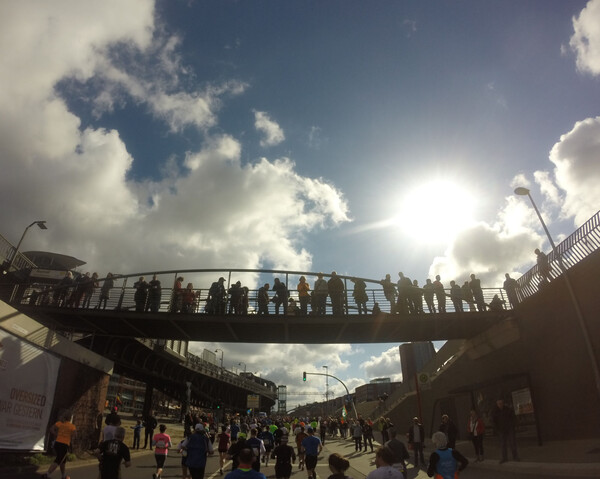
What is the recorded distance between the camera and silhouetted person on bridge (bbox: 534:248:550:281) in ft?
55.4

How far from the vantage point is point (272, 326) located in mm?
19531

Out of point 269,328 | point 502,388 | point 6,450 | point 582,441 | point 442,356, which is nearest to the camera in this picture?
point 6,450

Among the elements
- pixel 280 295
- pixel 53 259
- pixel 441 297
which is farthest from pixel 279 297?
pixel 53 259

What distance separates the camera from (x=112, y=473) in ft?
22.4

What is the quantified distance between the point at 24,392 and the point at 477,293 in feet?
64.1

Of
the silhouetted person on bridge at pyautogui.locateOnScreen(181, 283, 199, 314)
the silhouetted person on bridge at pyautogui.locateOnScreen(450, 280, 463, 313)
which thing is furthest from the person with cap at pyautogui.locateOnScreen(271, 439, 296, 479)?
the silhouetted person on bridge at pyautogui.locateOnScreen(450, 280, 463, 313)

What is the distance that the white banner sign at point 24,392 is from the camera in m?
11.7

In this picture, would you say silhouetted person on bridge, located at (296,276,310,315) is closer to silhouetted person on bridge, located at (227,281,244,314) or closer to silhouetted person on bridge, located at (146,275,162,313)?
silhouetted person on bridge, located at (227,281,244,314)

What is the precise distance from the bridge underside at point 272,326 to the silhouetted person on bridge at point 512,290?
0.70m

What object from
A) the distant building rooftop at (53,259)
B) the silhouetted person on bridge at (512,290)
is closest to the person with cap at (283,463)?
the silhouetted person on bridge at (512,290)

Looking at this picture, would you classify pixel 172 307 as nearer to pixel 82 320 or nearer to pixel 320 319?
pixel 82 320

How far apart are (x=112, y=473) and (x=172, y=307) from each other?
12405 millimetres

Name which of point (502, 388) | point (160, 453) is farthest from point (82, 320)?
point (502, 388)

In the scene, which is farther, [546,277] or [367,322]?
[367,322]
